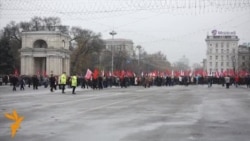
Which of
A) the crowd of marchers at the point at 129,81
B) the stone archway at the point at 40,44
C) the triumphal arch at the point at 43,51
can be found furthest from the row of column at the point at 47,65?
the crowd of marchers at the point at 129,81

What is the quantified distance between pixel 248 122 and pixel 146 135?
4466 mm

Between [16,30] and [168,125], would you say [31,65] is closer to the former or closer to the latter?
[16,30]

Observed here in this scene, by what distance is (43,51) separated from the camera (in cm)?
8662

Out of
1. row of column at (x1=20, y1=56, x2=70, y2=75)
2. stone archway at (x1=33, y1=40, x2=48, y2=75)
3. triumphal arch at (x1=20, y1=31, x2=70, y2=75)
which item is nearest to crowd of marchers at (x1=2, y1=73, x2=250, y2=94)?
row of column at (x1=20, y1=56, x2=70, y2=75)

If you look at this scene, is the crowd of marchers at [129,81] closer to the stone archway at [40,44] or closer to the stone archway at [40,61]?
the stone archway at [40,61]

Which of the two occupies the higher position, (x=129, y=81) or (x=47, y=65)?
(x=47, y=65)

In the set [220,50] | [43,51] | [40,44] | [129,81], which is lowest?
[129,81]

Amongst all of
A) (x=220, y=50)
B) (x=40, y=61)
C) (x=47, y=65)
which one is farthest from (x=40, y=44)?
(x=220, y=50)

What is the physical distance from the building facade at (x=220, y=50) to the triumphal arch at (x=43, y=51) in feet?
292

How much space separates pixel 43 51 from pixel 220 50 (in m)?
96.6

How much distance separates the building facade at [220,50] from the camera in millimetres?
166250

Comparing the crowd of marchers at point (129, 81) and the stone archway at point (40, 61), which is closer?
the crowd of marchers at point (129, 81)

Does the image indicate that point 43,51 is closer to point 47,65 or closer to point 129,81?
point 47,65

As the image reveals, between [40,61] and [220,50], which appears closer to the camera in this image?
[40,61]
